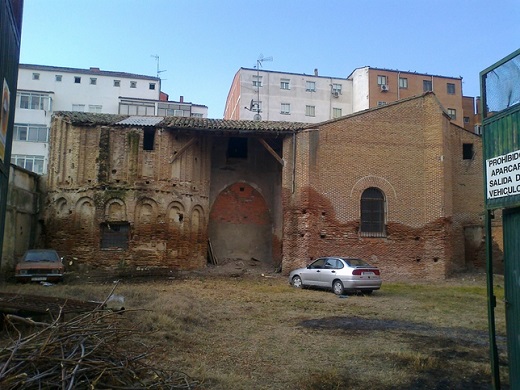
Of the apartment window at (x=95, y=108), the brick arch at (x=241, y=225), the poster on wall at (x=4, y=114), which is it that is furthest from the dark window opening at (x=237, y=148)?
the apartment window at (x=95, y=108)

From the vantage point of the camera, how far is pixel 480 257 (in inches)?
1020

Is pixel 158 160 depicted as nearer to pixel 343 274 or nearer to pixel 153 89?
pixel 343 274

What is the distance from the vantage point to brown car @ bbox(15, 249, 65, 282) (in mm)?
18000

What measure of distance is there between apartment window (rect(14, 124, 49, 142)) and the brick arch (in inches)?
1011

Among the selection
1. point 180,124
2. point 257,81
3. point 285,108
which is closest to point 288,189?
point 180,124

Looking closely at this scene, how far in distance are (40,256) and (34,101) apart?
101 ft

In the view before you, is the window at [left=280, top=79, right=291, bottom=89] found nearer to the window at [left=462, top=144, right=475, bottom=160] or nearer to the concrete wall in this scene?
the window at [left=462, top=144, right=475, bottom=160]

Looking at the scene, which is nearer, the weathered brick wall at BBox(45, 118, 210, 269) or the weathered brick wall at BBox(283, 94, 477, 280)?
the weathered brick wall at BBox(45, 118, 210, 269)

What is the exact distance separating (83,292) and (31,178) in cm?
1141

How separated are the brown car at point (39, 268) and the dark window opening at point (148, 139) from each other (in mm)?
7443

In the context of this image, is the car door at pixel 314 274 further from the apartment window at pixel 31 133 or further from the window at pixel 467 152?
the apartment window at pixel 31 133

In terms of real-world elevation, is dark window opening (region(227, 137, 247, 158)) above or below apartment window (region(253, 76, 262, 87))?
below

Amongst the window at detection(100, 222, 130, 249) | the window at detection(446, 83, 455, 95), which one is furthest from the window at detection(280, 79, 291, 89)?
the window at detection(100, 222, 130, 249)

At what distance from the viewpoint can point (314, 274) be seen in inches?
736
